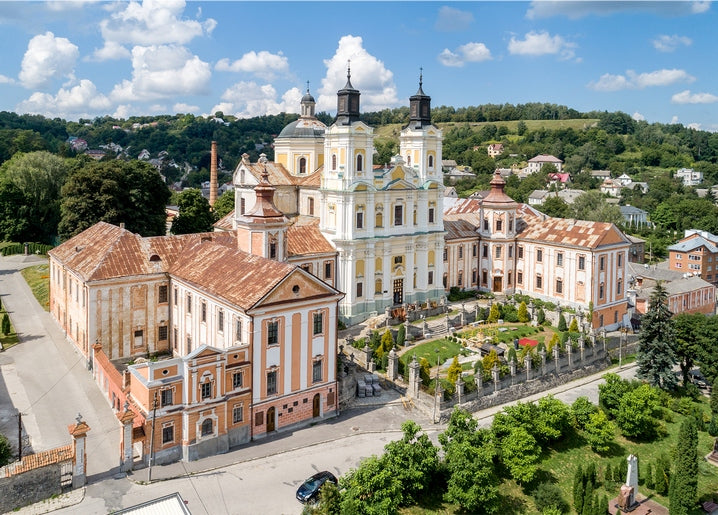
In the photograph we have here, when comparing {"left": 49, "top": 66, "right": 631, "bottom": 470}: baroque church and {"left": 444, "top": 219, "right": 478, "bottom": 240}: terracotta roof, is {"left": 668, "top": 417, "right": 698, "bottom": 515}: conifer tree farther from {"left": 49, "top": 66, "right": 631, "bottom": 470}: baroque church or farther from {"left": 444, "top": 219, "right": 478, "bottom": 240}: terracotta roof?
{"left": 444, "top": 219, "right": 478, "bottom": 240}: terracotta roof

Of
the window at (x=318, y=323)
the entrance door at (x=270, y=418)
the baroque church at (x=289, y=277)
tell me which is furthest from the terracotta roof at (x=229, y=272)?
the entrance door at (x=270, y=418)

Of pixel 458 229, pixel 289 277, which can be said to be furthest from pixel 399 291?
pixel 289 277

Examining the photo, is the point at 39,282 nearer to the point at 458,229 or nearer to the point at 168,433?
the point at 168,433

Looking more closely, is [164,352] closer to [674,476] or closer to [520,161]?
[674,476]

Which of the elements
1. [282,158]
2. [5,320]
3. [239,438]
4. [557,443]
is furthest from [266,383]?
[282,158]

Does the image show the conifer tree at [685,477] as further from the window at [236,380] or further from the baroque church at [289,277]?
the window at [236,380]
